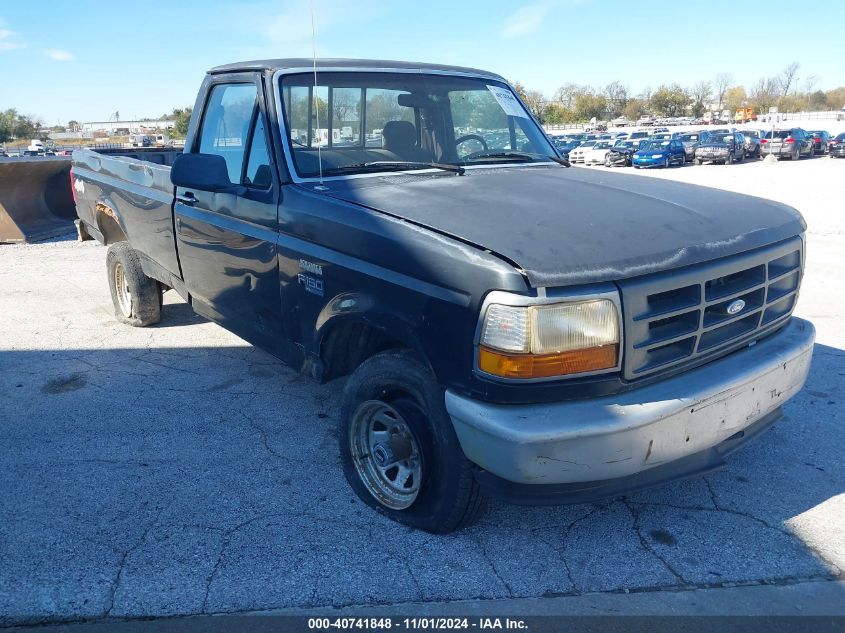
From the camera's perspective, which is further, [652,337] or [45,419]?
[45,419]

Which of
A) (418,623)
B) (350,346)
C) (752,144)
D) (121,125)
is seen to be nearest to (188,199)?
(350,346)

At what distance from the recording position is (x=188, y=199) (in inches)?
171

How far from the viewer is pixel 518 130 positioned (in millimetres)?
4465

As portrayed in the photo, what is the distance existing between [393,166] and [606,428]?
195cm

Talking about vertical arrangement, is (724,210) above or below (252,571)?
above

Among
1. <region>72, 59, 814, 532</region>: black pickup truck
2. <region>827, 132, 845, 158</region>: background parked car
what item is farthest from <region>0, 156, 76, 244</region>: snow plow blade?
<region>827, 132, 845, 158</region>: background parked car

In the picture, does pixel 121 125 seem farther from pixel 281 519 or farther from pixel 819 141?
pixel 281 519

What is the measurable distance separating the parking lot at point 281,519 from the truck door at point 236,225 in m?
0.69

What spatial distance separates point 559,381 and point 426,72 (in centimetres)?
250

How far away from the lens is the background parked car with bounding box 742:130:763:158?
3533 cm

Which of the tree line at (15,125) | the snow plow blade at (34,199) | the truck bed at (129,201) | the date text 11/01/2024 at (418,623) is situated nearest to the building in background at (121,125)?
the tree line at (15,125)

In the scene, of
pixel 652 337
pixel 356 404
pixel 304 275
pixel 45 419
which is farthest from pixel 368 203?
pixel 45 419

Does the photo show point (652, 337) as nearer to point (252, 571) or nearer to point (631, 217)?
Answer: point (631, 217)

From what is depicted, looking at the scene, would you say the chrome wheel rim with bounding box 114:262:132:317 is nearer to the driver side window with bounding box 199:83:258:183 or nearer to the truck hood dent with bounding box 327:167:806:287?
the driver side window with bounding box 199:83:258:183
